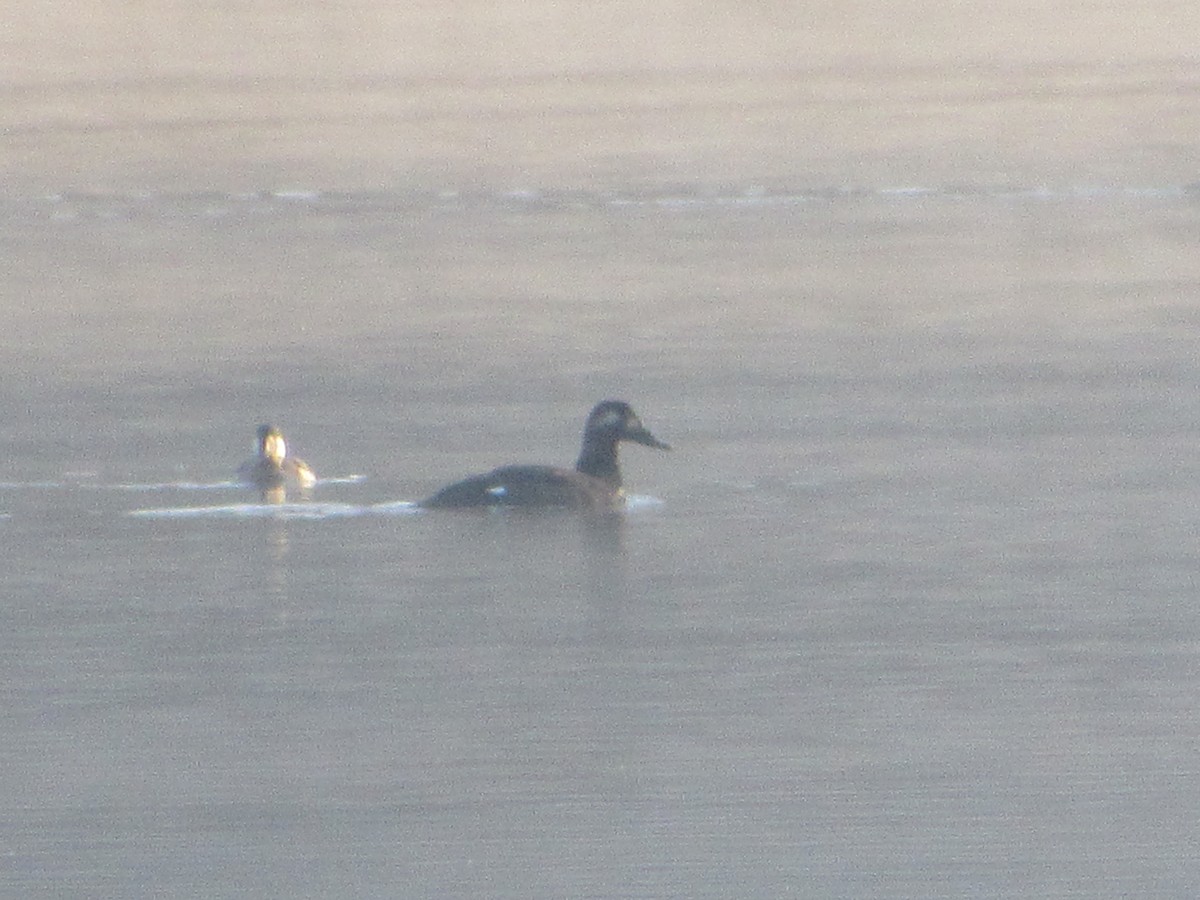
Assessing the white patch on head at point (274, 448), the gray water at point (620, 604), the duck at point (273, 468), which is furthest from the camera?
the white patch on head at point (274, 448)

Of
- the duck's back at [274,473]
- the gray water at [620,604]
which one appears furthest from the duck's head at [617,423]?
the duck's back at [274,473]

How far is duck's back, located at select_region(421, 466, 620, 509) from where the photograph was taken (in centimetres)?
1039

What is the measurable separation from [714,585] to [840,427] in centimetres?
336

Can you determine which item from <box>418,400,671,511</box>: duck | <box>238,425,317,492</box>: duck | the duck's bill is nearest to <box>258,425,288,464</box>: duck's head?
<box>238,425,317,492</box>: duck

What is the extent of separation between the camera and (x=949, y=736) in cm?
701

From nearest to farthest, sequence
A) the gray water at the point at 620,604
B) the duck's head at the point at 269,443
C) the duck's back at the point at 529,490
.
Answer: the gray water at the point at 620,604
the duck's back at the point at 529,490
the duck's head at the point at 269,443

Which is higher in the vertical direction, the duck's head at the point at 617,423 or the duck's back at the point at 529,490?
the duck's head at the point at 617,423

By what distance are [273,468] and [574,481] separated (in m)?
1.05

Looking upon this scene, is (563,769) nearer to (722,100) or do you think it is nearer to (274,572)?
(274,572)

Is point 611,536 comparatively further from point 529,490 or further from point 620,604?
point 620,604

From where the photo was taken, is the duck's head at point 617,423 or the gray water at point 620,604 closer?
the gray water at point 620,604

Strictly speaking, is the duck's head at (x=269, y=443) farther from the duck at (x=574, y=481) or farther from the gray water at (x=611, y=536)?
the duck at (x=574, y=481)

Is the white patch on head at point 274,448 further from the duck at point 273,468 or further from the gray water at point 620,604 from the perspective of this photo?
the gray water at point 620,604

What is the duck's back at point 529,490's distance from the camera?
34.1 feet
